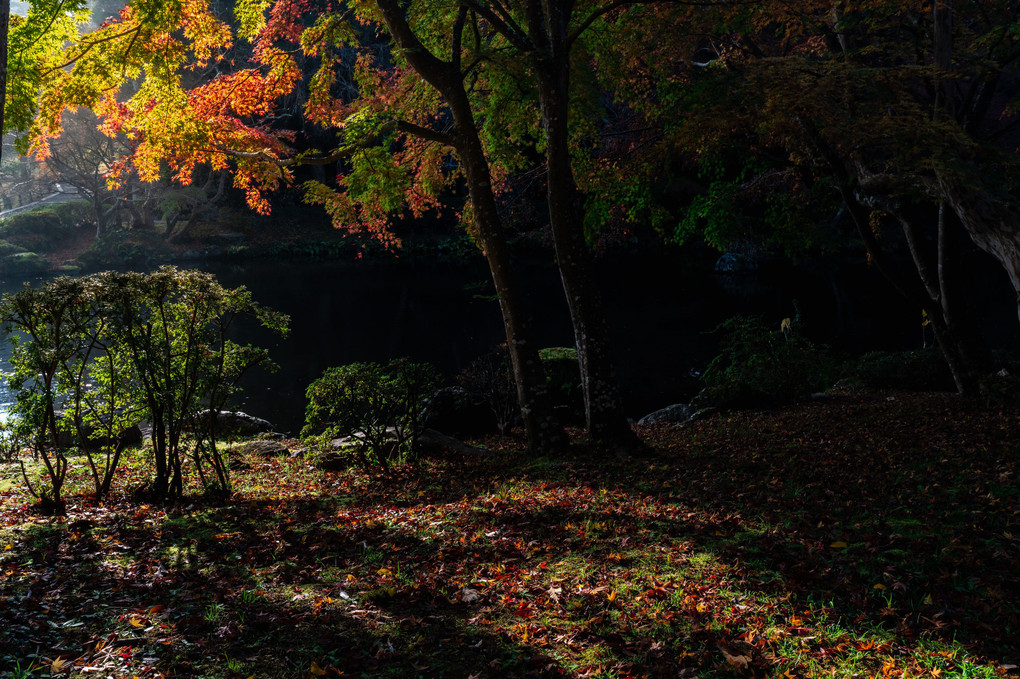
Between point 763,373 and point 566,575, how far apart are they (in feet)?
33.2

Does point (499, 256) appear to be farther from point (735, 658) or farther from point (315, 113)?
point (735, 658)

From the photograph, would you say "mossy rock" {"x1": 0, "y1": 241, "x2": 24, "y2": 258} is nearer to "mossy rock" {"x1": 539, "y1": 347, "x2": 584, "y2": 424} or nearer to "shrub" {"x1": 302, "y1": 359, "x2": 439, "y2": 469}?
"mossy rock" {"x1": 539, "y1": 347, "x2": 584, "y2": 424}

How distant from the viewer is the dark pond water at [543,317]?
18.6m

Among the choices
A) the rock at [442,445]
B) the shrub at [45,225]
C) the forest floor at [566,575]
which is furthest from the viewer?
the shrub at [45,225]

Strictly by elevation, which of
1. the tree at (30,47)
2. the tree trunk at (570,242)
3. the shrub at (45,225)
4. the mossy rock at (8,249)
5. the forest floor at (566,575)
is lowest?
the forest floor at (566,575)

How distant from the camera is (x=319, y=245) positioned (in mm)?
44000

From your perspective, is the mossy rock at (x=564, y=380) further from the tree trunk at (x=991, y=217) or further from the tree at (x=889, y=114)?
the tree trunk at (x=991, y=217)

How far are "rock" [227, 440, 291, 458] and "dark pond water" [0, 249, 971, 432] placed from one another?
2.96 meters

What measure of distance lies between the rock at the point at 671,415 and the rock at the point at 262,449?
7.33 metres

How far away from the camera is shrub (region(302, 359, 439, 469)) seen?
8.73 m

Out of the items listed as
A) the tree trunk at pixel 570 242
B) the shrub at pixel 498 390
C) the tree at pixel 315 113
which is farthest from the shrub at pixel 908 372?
the tree at pixel 315 113

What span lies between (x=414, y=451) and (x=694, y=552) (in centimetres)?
554

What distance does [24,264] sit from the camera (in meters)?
41.4

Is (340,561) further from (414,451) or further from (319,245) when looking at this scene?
(319,245)
